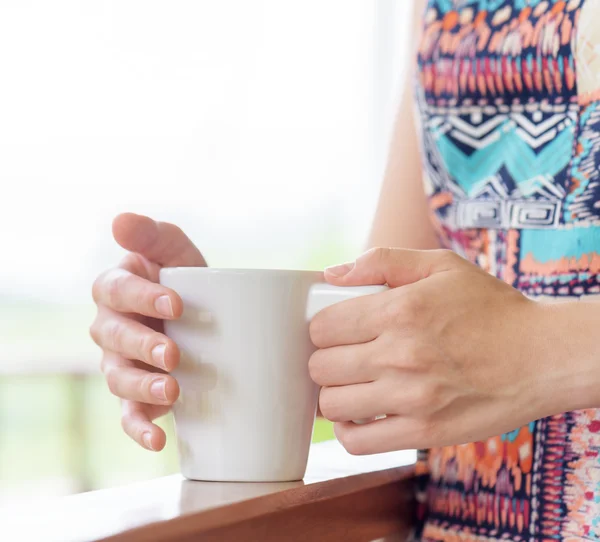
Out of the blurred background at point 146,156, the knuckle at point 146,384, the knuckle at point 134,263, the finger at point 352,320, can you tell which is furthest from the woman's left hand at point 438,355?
the blurred background at point 146,156

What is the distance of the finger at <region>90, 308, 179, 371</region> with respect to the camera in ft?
1.60

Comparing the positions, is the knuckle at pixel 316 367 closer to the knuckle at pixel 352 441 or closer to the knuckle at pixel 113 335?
the knuckle at pixel 352 441

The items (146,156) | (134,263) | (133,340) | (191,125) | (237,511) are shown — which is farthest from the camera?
(191,125)

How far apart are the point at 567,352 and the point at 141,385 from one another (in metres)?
0.27

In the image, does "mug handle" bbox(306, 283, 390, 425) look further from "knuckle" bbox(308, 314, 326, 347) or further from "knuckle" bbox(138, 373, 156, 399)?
"knuckle" bbox(138, 373, 156, 399)

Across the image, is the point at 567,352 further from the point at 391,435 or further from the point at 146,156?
the point at 146,156

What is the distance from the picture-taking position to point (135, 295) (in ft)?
1.69

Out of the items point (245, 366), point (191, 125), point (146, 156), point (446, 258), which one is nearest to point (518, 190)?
point (446, 258)

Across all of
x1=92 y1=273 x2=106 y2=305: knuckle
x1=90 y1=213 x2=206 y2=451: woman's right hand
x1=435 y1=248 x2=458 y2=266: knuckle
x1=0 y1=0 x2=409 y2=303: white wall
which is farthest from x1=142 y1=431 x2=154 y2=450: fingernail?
x1=0 y1=0 x2=409 y2=303: white wall

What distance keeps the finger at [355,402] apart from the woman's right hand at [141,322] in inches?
3.8

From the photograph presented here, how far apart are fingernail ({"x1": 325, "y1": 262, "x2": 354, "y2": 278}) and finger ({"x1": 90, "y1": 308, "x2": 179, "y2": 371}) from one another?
11cm

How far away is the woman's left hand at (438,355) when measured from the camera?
472 millimetres

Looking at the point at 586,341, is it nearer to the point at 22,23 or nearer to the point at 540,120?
the point at 540,120

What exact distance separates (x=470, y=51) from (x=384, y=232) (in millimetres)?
228
